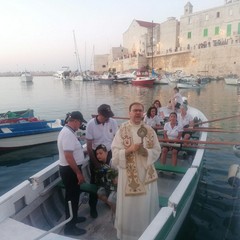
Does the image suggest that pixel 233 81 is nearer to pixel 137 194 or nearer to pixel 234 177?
pixel 234 177

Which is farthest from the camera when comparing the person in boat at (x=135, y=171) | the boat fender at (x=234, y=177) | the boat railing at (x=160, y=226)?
the boat fender at (x=234, y=177)

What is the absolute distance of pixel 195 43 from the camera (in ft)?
198

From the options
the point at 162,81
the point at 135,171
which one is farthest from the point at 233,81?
the point at 135,171

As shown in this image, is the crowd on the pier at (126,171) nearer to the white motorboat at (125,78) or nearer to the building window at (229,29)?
the white motorboat at (125,78)

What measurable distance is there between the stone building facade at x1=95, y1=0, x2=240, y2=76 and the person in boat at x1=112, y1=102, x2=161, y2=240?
52.5m

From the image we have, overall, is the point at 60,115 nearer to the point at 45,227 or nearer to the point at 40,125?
the point at 40,125

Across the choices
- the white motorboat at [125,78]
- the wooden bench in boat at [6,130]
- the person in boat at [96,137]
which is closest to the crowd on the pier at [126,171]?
the person in boat at [96,137]

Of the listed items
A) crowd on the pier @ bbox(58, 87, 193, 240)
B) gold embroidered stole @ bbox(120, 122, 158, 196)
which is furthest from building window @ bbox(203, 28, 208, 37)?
gold embroidered stole @ bbox(120, 122, 158, 196)

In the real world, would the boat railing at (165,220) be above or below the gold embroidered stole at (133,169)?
below

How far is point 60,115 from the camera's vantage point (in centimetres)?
2173

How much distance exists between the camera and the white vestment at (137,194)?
327 cm

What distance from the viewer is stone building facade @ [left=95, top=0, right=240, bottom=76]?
5219cm

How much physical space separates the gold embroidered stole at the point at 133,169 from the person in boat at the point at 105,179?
2.83ft

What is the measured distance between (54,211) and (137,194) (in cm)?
212
